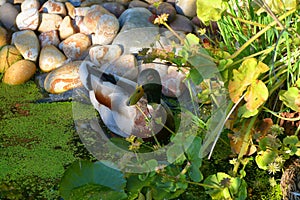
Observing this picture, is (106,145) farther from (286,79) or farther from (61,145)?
(286,79)

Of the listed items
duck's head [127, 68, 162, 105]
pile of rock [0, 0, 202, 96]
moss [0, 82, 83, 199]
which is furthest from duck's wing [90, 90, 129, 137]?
pile of rock [0, 0, 202, 96]

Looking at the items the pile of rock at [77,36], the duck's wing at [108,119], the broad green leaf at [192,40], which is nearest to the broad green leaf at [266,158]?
the broad green leaf at [192,40]

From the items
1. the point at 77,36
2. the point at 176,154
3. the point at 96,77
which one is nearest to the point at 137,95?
the point at 176,154

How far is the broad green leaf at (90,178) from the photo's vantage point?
179 cm

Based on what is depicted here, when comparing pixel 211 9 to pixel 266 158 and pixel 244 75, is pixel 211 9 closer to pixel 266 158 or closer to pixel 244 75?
pixel 244 75

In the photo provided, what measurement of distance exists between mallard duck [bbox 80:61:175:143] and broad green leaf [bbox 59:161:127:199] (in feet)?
1.05

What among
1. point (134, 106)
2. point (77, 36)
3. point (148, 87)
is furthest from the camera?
point (77, 36)

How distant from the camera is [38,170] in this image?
2186 mm

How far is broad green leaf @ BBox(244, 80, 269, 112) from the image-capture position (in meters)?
1.67

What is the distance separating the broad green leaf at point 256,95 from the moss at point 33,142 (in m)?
0.78

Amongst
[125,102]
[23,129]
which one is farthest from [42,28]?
[125,102]

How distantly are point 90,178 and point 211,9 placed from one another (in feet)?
2.12

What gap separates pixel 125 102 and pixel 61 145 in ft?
1.06

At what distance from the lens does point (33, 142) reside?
2381mm
